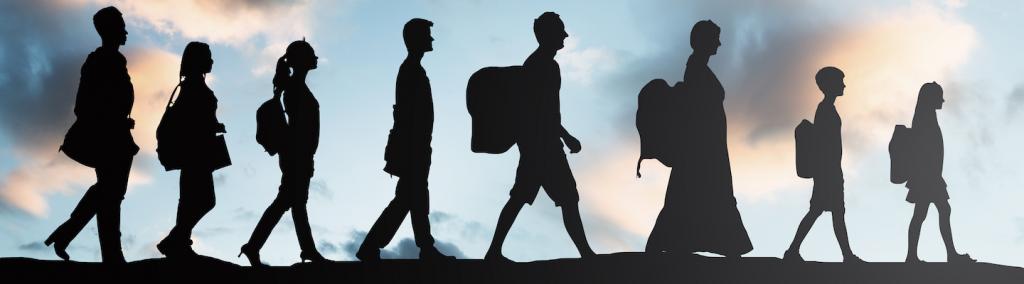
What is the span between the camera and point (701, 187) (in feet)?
45.6

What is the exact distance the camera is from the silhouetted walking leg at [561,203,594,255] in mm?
13234

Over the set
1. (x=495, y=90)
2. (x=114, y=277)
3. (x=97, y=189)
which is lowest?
(x=114, y=277)

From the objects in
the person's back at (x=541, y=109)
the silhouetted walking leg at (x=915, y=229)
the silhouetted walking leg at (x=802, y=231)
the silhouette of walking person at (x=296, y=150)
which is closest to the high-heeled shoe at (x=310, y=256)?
the silhouette of walking person at (x=296, y=150)

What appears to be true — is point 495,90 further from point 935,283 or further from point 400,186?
point 935,283

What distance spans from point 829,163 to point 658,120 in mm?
2561

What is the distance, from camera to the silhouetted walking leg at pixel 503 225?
13.0m

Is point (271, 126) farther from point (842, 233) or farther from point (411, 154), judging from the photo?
point (842, 233)

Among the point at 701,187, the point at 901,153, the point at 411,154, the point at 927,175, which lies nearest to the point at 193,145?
the point at 411,154

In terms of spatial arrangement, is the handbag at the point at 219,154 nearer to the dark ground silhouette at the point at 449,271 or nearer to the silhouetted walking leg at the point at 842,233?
the dark ground silhouette at the point at 449,271

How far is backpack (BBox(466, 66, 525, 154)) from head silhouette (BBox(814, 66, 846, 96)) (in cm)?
401

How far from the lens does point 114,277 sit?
12336 mm

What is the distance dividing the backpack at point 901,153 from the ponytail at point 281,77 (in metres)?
7.61

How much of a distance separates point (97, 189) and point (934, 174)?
971 centimetres

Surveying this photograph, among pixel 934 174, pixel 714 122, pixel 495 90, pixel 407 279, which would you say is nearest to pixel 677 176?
pixel 714 122
